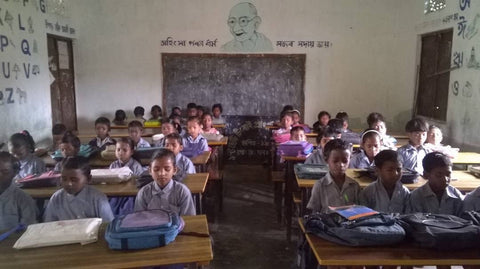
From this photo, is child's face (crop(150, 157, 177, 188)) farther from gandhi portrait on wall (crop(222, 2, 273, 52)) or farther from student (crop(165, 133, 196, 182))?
gandhi portrait on wall (crop(222, 2, 273, 52))

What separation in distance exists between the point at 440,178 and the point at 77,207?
7.11 feet

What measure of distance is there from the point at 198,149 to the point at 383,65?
159 inches

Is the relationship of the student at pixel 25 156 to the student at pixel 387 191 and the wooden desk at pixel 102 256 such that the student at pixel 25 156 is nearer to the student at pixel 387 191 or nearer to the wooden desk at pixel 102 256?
the wooden desk at pixel 102 256

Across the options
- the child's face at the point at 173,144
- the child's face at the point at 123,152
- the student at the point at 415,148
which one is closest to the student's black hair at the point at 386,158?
the student at the point at 415,148

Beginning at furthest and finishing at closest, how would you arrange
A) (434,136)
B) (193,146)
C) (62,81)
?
1. (62,81)
2. (193,146)
3. (434,136)

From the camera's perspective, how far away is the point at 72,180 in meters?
2.31

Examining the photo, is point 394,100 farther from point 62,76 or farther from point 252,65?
point 62,76

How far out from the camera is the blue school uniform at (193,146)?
385 cm

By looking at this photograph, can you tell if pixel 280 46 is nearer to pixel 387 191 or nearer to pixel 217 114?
pixel 217 114

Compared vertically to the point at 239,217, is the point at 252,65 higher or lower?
higher

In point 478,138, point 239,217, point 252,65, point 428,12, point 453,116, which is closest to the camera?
point 239,217

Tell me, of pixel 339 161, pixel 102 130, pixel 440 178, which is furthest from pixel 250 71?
pixel 440 178

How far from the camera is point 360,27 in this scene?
21.4 ft

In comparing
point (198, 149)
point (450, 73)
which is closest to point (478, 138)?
point (450, 73)
